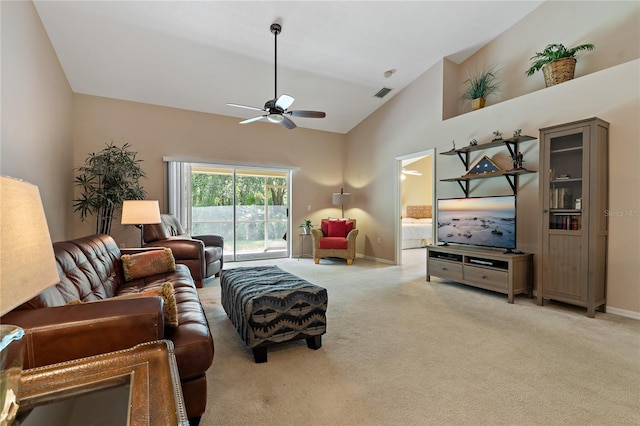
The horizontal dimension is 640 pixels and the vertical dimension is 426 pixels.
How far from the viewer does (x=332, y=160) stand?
23.4 feet

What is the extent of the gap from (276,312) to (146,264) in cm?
153

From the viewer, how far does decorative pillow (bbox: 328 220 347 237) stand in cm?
634

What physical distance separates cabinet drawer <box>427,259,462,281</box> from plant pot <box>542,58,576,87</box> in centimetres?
250

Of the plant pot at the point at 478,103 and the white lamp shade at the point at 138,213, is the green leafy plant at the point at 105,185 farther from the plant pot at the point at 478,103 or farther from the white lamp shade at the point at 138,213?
the plant pot at the point at 478,103

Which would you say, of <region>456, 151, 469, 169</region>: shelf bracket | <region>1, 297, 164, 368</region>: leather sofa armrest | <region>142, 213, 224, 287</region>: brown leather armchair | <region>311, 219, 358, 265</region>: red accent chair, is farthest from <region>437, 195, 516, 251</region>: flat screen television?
<region>1, 297, 164, 368</region>: leather sofa armrest

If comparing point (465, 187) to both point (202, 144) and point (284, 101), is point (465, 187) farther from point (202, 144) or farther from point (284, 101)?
point (202, 144)

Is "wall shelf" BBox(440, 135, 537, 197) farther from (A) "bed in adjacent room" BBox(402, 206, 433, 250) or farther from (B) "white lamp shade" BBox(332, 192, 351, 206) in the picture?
(A) "bed in adjacent room" BBox(402, 206, 433, 250)

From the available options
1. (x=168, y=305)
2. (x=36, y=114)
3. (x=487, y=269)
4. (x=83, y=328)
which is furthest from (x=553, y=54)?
(x=36, y=114)

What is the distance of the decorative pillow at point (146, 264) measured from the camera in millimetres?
A: 2793

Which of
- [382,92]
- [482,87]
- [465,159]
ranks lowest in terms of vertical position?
[465,159]

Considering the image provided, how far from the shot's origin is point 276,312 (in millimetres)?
2156

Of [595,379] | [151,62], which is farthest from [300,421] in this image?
[151,62]

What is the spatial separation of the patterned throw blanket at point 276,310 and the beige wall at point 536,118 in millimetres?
2830

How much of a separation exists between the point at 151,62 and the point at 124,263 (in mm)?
3138
